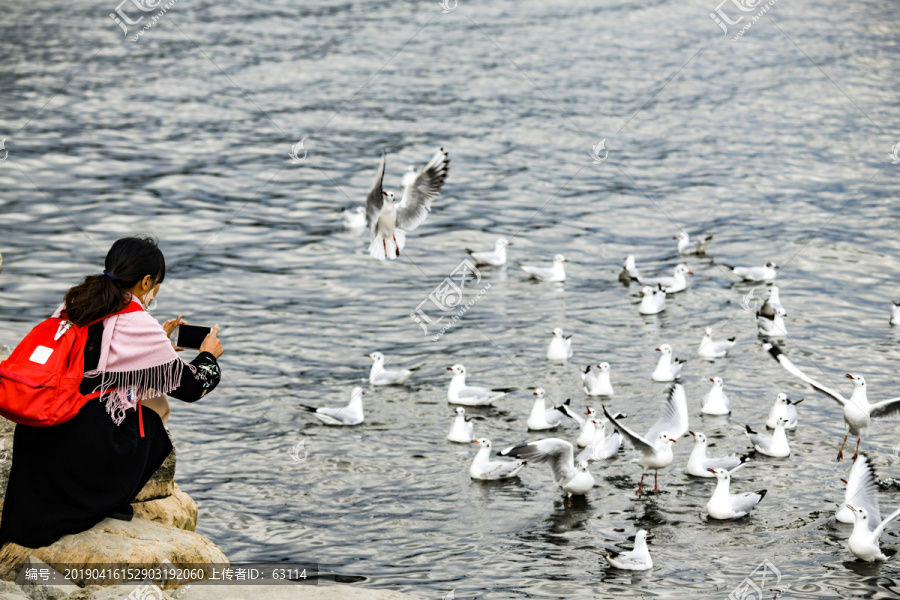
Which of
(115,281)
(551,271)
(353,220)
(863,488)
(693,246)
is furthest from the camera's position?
(353,220)

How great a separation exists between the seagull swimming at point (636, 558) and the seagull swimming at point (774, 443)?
112 inches

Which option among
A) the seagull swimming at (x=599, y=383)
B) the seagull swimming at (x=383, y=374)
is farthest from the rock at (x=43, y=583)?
the seagull swimming at (x=599, y=383)

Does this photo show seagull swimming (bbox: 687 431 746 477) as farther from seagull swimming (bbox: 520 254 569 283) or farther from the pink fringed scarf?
seagull swimming (bbox: 520 254 569 283)

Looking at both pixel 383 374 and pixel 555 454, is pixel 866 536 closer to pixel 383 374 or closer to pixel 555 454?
pixel 555 454

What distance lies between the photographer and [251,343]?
14117mm

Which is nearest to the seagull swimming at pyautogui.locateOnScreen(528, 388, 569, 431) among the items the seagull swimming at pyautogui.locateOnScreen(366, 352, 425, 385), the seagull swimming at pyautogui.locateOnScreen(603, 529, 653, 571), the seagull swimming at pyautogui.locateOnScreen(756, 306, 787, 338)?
the seagull swimming at pyautogui.locateOnScreen(366, 352, 425, 385)

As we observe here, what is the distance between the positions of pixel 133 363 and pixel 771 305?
11.2 meters

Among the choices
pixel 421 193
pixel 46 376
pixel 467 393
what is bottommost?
pixel 467 393

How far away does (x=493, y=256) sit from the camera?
57.3 ft

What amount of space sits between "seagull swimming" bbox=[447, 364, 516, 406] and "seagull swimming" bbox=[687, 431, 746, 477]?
273 centimetres

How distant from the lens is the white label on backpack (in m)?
5.41

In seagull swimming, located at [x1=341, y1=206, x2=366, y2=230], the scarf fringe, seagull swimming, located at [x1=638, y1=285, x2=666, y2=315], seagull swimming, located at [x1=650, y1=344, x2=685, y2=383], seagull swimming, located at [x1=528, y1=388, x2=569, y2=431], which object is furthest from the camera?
seagull swimming, located at [x1=341, y1=206, x2=366, y2=230]

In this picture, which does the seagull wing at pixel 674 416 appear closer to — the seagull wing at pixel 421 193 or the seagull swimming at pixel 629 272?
the seagull wing at pixel 421 193

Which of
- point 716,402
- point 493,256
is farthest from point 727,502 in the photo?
point 493,256
